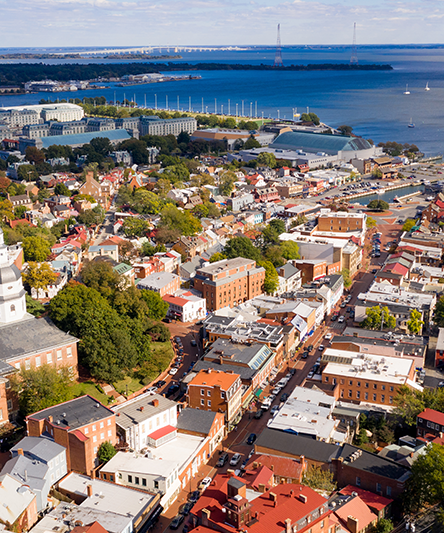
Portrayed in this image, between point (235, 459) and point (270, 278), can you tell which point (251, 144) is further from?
point (235, 459)

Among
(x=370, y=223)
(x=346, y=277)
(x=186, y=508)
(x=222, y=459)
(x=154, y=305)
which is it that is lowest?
(x=186, y=508)

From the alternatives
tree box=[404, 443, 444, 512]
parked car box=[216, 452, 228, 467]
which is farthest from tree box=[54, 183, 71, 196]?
tree box=[404, 443, 444, 512]

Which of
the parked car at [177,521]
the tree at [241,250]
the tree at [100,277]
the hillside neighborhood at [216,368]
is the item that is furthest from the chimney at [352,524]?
the tree at [241,250]

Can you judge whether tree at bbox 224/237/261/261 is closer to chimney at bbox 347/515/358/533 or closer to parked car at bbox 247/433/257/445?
parked car at bbox 247/433/257/445

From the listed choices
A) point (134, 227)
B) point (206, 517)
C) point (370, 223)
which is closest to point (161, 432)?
point (206, 517)

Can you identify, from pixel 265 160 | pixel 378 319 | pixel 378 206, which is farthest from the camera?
pixel 265 160

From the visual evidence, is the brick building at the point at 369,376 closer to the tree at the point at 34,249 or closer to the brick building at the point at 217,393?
the brick building at the point at 217,393

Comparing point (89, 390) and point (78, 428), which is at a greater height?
point (78, 428)
